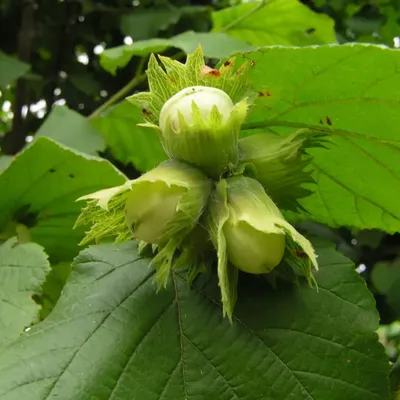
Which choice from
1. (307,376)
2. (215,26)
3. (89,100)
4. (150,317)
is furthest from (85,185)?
(89,100)

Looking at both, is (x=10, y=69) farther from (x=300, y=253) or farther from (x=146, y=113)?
(x=300, y=253)

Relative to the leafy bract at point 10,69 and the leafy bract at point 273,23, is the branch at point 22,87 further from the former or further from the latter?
the leafy bract at point 273,23

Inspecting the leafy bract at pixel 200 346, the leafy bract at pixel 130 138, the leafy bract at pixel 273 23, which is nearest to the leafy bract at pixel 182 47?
the leafy bract at pixel 130 138

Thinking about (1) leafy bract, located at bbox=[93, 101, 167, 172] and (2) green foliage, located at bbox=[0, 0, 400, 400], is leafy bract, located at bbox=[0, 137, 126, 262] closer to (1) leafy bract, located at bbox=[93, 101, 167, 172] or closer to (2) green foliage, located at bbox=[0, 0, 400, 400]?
(2) green foliage, located at bbox=[0, 0, 400, 400]

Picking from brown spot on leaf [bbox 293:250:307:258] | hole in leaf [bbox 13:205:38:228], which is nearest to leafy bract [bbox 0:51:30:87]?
hole in leaf [bbox 13:205:38:228]

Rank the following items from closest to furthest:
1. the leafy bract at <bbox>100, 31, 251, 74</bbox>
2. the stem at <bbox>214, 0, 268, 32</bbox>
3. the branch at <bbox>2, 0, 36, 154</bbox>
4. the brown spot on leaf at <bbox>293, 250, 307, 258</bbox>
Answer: the brown spot on leaf at <bbox>293, 250, 307, 258</bbox>
the leafy bract at <bbox>100, 31, 251, 74</bbox>
the stem at <bbox>214, 0, 268, 32</bbox>
the branch at <bbox>2, 0, 36, 154</bbox>

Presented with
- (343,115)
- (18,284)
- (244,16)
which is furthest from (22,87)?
(343,115)

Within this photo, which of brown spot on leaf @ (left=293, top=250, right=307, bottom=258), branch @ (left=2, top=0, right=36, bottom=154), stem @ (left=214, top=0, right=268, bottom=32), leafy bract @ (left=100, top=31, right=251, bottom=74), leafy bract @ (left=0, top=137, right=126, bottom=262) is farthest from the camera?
branch @ (left=2, top=0, right=36, bottom=154)
